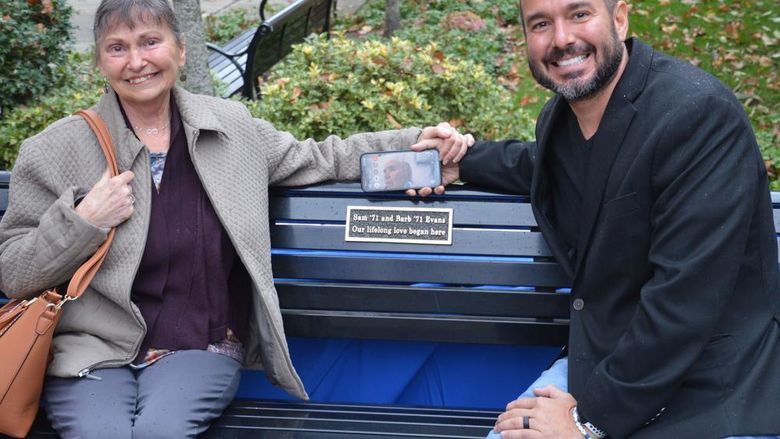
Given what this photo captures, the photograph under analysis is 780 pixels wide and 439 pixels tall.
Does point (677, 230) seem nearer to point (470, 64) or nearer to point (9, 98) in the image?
point (470, 64)

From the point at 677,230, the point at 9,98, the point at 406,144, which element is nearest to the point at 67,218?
the point at 406,144

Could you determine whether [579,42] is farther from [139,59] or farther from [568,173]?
[139,59]

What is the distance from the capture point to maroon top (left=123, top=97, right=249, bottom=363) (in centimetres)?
310

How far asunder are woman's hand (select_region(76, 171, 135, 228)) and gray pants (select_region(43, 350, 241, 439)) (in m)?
0.48

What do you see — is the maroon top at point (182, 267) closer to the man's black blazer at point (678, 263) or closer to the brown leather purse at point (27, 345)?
the brown leather purse at point (27, 345)

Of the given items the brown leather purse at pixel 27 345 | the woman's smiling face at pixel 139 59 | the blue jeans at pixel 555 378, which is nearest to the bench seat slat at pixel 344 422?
the blue jeans at pixel 555 378

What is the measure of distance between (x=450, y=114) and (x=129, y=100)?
192cm

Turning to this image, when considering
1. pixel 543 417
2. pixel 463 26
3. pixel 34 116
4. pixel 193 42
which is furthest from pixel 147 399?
pixel 463 26

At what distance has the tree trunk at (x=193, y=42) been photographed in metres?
5.29

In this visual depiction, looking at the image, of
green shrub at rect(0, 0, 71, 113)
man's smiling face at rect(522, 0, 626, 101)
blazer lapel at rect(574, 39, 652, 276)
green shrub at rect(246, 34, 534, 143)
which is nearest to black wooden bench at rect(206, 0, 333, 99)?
green shrub at rect(0, 0, 71, 113)

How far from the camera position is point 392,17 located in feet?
28.3

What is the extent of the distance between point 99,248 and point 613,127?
1.56 metres

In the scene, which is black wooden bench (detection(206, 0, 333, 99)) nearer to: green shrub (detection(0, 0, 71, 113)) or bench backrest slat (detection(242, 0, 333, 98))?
bench backrest slat (detection(242, 0, 333, 98))

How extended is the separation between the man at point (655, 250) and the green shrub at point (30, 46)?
11.1ft
